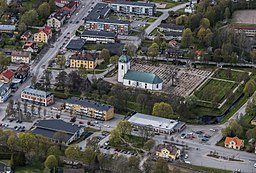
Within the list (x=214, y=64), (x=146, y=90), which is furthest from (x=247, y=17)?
(x=146, y=90)

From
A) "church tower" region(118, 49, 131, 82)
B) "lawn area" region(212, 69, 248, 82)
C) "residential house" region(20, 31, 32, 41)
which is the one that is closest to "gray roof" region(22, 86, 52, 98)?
"church tower" region(118, 49, 131, 82)

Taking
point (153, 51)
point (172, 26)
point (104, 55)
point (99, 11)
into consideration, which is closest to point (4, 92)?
point (104, 55)

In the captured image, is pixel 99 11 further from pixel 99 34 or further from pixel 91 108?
pixel 91 108

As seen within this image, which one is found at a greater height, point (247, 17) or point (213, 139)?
point (247, 17)

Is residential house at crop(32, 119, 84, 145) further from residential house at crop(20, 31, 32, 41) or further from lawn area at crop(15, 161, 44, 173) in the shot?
residential house at crop(20, 31, 32, 41)

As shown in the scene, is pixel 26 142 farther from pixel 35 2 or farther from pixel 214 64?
pixel 35 2
